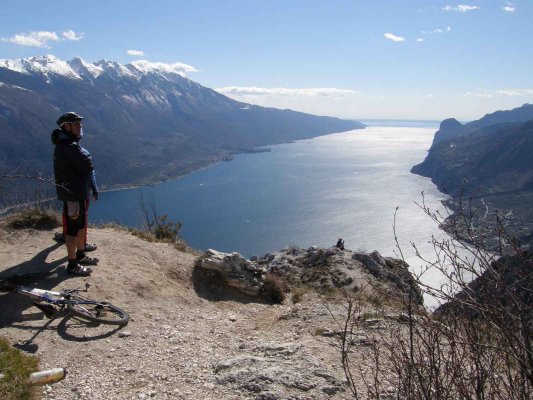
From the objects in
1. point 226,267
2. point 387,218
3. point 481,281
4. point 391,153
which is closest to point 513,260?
point 481,281

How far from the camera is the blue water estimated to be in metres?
62.1

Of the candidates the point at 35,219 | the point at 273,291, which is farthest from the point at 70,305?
the point at 273,291

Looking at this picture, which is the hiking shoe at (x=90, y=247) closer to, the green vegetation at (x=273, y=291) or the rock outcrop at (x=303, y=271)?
the rock outcrop at (x=303, y=271)

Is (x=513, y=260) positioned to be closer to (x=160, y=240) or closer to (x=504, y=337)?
(x=504, y=337)

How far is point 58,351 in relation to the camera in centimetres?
512

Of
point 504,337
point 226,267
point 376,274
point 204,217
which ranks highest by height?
point 504,337

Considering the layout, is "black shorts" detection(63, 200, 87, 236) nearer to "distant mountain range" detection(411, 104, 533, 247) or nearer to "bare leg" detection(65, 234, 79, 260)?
"bare leg" detection(65, 234, 79, 260)

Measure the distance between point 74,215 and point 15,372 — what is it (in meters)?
3.07

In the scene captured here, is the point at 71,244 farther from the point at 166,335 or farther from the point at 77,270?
the point at 166,335

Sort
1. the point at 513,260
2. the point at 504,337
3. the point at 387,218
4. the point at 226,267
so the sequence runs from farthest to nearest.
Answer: the point at 387,218, the point at 226,267, the point at 513,260, the point at 504,337

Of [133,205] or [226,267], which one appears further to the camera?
[133,205]

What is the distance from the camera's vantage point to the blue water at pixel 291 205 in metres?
62.1

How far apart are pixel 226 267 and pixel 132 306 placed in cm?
275

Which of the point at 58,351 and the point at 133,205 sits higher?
the point at 58,351
